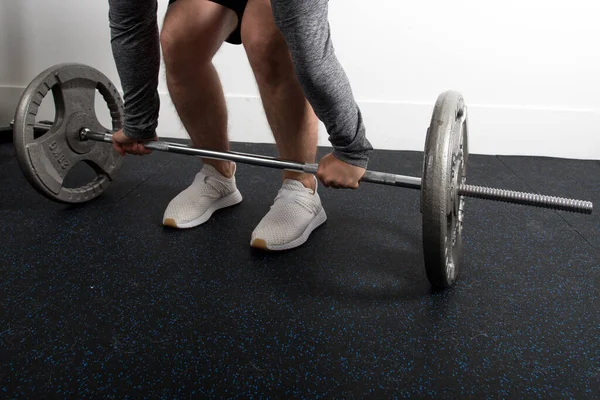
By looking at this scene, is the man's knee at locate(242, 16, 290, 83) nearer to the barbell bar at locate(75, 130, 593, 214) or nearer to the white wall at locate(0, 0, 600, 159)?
the barbell bar at locate(75, 130, 593, 214)

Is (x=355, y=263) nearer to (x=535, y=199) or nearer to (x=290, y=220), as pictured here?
(x=290, y=220)

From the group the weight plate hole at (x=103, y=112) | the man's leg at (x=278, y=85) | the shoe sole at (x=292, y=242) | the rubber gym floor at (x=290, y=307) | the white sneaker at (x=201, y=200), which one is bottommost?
the rubber gym floor at (x=290, y=307)

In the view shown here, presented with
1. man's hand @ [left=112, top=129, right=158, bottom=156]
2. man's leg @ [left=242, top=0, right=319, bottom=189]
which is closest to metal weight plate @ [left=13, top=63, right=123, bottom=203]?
man's hand @ [left=112, top=129, right=158, bottom=156]

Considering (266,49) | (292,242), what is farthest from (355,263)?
(266,49)

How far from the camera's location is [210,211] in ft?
3.84

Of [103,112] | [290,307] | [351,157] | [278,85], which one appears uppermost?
[278,85]

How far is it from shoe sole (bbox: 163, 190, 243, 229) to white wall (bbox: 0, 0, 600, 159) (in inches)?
27.6

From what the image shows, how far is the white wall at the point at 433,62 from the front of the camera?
65.3 inches

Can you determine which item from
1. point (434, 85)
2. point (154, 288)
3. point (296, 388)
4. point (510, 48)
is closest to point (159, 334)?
point (154, 288)

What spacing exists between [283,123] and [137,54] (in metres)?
0.32

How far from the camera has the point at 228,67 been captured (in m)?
1.82

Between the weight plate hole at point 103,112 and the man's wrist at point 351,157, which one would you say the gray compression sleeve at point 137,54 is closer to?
the man's wrist at point 351,157

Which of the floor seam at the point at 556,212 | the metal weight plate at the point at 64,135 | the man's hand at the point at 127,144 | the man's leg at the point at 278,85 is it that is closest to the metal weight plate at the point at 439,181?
the man's leg at the point at 278,85

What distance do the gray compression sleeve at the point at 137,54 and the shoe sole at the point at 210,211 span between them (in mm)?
238
